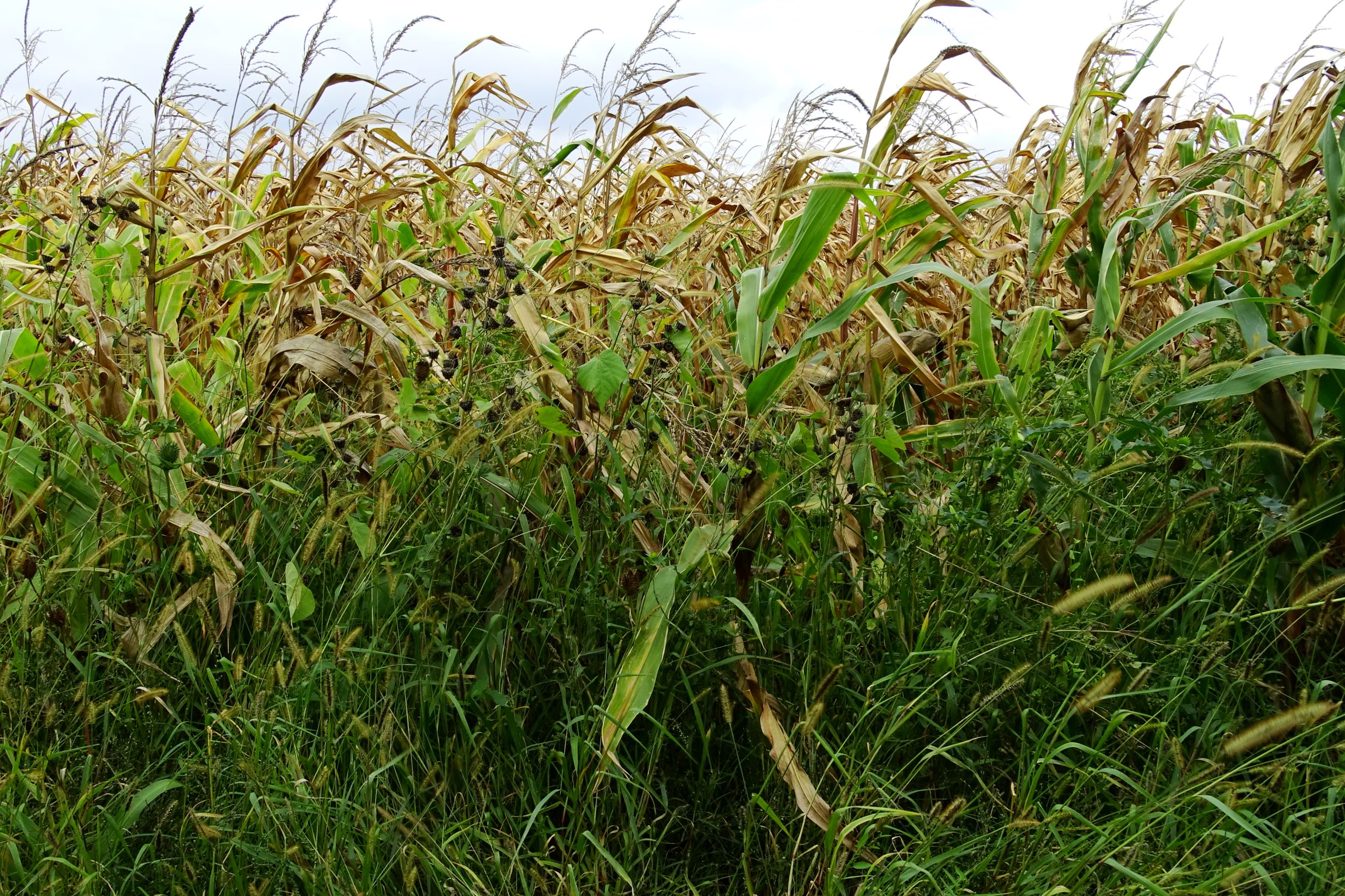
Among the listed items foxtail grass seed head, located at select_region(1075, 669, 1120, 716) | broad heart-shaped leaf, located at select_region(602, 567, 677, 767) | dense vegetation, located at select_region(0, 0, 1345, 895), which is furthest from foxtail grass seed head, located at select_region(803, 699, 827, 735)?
foxtail grass seed head, located at select_region(1075, 669, 1120, 716)

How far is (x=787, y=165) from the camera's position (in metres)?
2.43

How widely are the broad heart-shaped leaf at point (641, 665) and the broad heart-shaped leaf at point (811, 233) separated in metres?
0.49

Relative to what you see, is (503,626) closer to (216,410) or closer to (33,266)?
(216,410)

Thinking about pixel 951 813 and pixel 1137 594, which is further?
pixel 1137 594

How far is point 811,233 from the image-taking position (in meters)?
1.73

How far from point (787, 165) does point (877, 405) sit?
71cm

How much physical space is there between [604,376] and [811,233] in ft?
1.48

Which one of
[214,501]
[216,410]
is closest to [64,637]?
[214,501]

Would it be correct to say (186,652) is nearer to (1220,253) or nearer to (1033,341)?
(1033,341)

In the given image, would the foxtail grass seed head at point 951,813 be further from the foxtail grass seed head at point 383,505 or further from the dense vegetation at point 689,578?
the foxtail grass seed head at point 383,505

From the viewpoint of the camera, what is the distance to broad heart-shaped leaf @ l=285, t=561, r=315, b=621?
1.53 metres

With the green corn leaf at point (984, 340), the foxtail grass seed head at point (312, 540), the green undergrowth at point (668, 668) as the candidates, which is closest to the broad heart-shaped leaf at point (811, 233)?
the green undergrowth at point (668, 668)

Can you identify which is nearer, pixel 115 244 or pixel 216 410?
pixel 216 410

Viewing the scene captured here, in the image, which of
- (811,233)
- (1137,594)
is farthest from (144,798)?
(1137,594)
